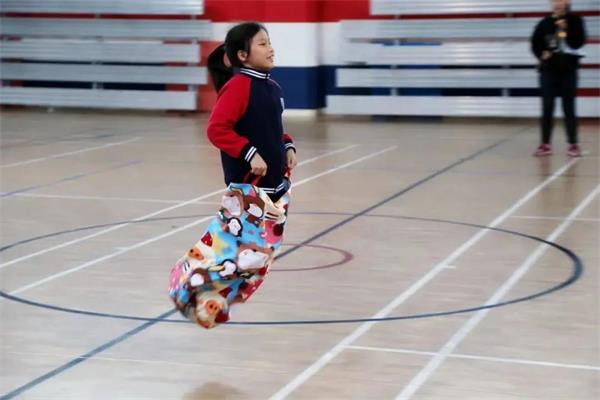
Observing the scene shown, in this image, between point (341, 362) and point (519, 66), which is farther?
point (519, 66)

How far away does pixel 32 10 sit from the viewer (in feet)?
57.4

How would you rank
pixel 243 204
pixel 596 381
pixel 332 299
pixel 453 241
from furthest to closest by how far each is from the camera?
pixel 453 241
pixel 332 299
pixel 243 204
pixel 596 381

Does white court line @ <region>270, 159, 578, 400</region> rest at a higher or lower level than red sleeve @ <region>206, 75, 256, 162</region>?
lower

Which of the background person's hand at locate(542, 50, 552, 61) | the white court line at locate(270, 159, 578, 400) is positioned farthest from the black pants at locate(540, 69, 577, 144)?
the white court line at locate(270, 159, 578, 400)

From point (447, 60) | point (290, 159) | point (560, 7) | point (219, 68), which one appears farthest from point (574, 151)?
point (219, 68)

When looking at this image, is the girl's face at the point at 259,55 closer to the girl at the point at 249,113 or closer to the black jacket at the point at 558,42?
the girl at the point at 249,113

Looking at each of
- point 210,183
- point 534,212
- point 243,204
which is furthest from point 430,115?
point 243,204

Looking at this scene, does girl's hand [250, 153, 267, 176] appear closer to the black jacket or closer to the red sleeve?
the red sleeve

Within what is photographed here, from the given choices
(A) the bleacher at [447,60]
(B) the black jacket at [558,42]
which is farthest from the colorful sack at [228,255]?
(A) the bleacher at [447,60]

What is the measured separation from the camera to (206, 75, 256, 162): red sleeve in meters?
4.51

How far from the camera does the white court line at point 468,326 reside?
420 centimetres

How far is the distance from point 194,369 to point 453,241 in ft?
10.0

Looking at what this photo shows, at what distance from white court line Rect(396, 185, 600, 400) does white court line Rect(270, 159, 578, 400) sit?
396mm

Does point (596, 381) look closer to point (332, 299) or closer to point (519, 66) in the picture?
point (332, 299)
